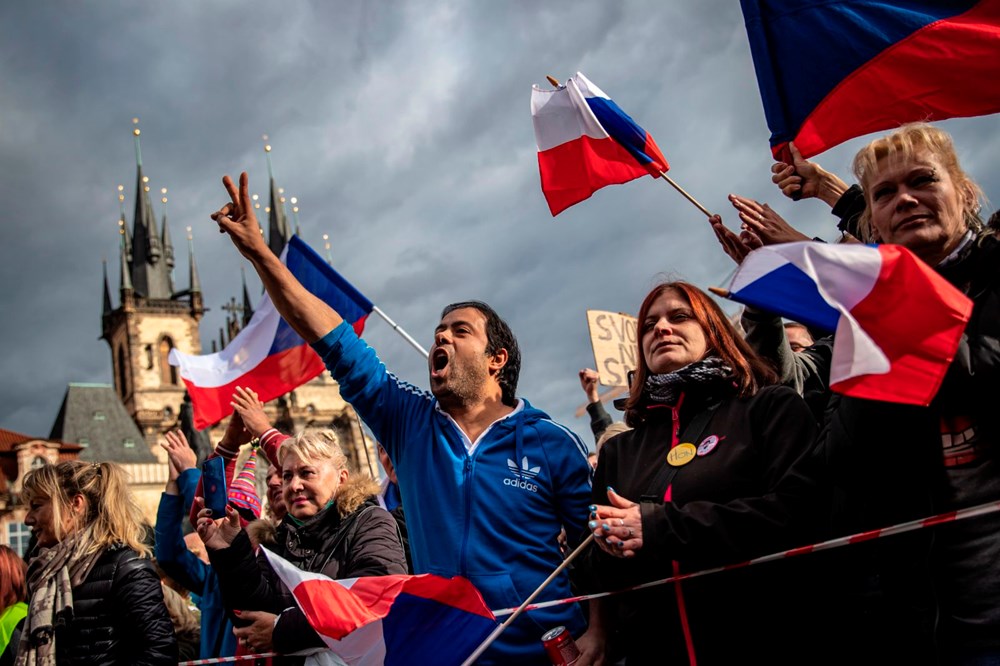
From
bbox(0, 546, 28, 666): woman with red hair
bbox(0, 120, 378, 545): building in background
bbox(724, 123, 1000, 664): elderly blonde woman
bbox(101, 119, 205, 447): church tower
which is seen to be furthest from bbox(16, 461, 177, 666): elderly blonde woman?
bbox(101, 119, 205, 447): church tower

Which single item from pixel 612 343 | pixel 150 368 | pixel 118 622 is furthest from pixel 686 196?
pixel 150 368

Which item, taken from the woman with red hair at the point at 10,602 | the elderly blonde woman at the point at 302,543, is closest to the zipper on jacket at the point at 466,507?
the elderly blonde woman at the point at 302,543

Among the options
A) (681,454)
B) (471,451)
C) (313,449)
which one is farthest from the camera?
(313,449)

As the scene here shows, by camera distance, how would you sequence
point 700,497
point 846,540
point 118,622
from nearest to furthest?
point 846,540, point 700,497, point 118,622

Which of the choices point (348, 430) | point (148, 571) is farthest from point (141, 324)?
point (148, 571)

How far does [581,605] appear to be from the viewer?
3865 mm

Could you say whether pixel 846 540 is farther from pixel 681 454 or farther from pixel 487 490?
pixel 487 490

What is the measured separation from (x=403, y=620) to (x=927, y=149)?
225 cm

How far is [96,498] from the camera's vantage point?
477 cm

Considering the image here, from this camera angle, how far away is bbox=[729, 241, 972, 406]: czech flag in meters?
2.29

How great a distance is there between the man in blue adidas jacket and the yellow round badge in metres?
0.68

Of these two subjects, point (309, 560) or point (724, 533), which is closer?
A: point (724, 533)

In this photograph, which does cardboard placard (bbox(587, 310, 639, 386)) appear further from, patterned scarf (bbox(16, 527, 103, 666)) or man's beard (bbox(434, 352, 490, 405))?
patterned scarf (bbox(16, 527, 103, 666))

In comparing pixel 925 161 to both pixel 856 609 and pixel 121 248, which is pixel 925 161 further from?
pixel 121 248
